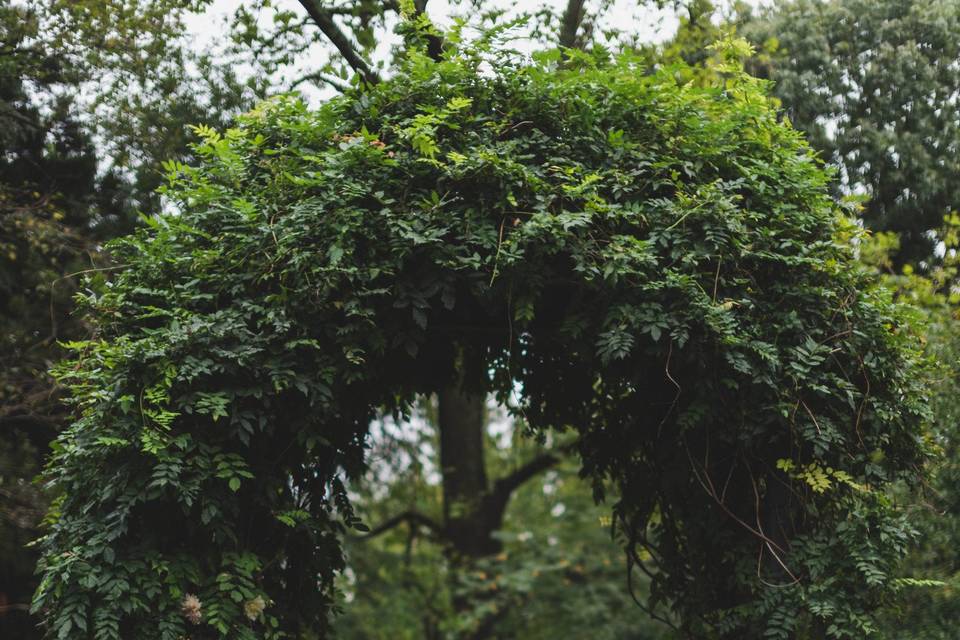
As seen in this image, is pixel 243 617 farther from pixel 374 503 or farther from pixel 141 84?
pixel 374 503

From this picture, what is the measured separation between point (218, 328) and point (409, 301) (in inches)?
34.3

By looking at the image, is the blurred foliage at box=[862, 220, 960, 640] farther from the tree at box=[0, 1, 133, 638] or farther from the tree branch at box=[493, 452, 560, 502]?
the tree at box=[0, 1, 133, 638]

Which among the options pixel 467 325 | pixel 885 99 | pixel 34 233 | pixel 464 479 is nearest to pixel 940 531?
pixel 467 325

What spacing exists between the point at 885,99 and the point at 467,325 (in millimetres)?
6711

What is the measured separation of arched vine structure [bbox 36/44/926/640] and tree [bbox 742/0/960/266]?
519cm

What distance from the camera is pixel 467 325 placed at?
491 cm

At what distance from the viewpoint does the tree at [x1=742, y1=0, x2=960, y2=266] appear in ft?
30.2

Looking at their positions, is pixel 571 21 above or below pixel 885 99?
above

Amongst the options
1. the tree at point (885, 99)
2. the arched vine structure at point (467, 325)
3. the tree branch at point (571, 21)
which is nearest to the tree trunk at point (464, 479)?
the tree branch at point (571, 21)

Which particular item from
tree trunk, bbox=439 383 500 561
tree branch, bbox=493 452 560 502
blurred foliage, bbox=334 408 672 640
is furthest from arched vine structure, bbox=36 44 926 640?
tree branch, bbox=493 452 560 502

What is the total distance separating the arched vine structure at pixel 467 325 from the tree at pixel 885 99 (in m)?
5.19

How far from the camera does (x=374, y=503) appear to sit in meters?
14.8

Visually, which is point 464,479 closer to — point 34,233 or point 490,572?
point 490,572

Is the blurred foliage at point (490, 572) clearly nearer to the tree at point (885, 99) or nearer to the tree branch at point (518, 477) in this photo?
the tree branch at point (518, 477)
